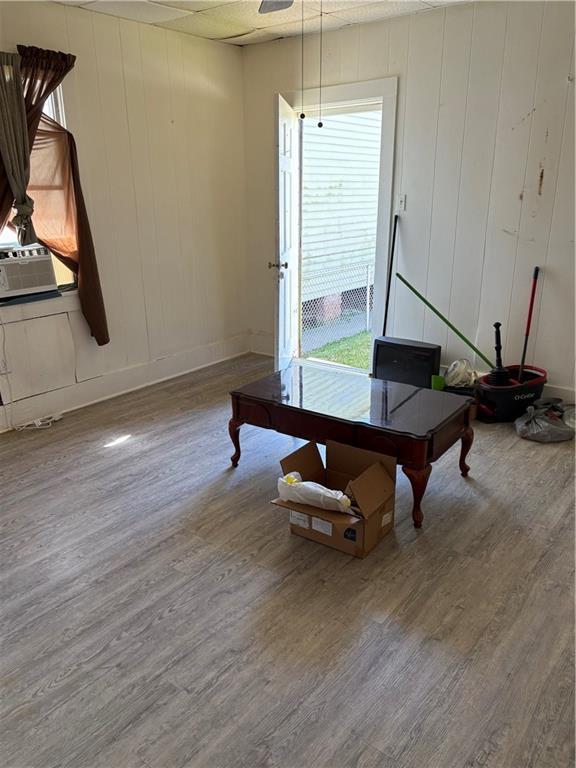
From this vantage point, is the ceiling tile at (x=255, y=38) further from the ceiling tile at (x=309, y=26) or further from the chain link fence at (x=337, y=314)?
the chain link fence at (x=337, y=314)

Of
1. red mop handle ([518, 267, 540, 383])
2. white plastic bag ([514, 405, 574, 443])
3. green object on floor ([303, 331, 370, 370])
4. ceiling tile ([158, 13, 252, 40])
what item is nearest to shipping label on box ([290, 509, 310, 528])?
white plastic bag ([514, 405, 574, 443])

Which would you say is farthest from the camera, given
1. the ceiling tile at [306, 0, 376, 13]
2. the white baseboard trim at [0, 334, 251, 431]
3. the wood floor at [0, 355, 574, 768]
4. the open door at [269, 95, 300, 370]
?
the open door at [269, 95, 300, 370]

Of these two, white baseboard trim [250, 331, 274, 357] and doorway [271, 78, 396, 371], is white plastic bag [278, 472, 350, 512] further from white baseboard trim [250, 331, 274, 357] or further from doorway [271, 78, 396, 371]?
white baseboard trim [250, 331, 274, 357]

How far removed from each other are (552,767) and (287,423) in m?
1.73

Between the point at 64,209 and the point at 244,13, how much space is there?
1713 millimetres

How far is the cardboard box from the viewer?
2.36 m

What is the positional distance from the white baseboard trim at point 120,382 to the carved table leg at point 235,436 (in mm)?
1461

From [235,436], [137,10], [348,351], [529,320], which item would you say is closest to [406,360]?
[529,320]

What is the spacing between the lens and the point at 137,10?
3.69 meters

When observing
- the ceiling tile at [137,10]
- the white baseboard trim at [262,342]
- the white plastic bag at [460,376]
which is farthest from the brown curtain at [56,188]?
the white plastic bag at [460,376]

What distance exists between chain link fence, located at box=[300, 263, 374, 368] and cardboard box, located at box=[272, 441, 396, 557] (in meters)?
2.70

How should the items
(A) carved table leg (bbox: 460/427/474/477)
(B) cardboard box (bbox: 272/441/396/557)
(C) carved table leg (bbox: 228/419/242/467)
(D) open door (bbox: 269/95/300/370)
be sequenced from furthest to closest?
1. (D) open door (bbox: 269/95/300/370)
2. (C) carved table leg (bbox: 228/419/242/467)
3. (A) carved table leg (bbox: 460/427/474/477)
4. (B) cardboard box (bbox: 272/441/396/557)

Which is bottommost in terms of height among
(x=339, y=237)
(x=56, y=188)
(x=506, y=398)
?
(x=506, y=398)

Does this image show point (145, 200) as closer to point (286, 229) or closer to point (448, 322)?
point (286, 229)
